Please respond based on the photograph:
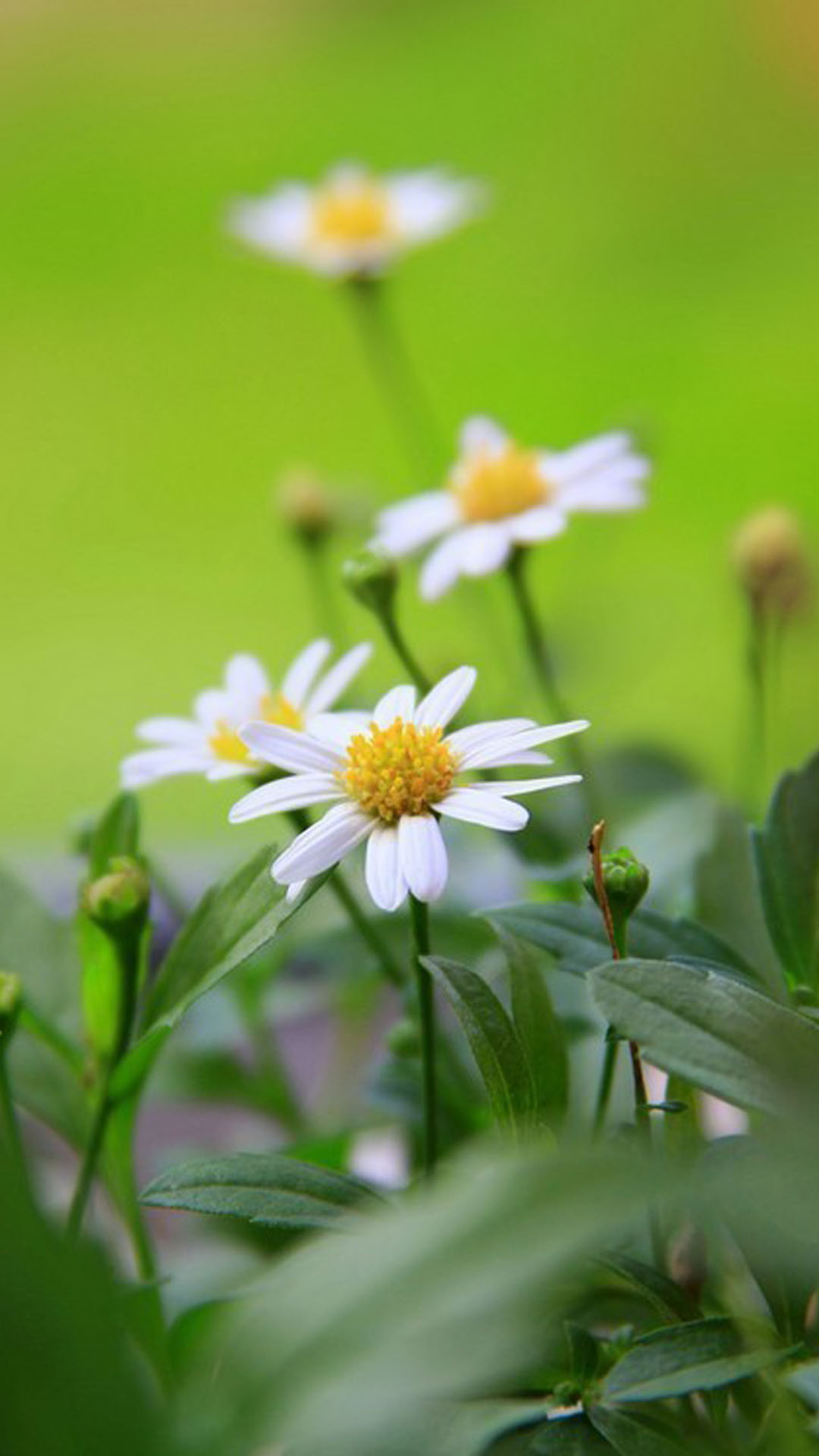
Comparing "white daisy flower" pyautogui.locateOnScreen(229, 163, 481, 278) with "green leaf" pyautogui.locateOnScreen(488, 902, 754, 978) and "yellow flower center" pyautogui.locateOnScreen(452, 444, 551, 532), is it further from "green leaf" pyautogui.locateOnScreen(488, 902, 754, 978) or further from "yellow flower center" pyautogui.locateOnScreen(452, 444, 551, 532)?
"green leaf" pyautogui.locateOnScreen(488, 902, 754, 978)

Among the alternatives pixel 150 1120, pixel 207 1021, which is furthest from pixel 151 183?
pixel 207 1021

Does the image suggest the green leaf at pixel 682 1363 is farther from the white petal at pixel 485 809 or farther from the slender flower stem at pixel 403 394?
the slender flower stem at pixel 403 394

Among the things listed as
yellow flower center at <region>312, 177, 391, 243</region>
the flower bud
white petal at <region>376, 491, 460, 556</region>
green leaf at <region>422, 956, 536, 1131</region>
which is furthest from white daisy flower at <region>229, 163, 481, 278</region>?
green leaf at <region>422, 956, 536, 1131</region>

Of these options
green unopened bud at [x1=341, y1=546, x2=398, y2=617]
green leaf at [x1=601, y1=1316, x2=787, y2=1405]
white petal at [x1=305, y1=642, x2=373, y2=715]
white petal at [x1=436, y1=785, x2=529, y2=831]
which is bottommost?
green leaf at [x1=601, y1=1316, x2=787, y2=1405]

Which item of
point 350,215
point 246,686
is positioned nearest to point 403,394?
point 350,215

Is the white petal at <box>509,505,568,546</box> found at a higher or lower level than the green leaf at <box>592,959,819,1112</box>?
higher

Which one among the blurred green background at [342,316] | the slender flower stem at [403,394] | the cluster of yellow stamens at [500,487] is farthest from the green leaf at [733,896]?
the slender flower stem at [403,394]

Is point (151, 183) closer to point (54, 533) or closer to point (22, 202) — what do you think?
point (22, 202)
